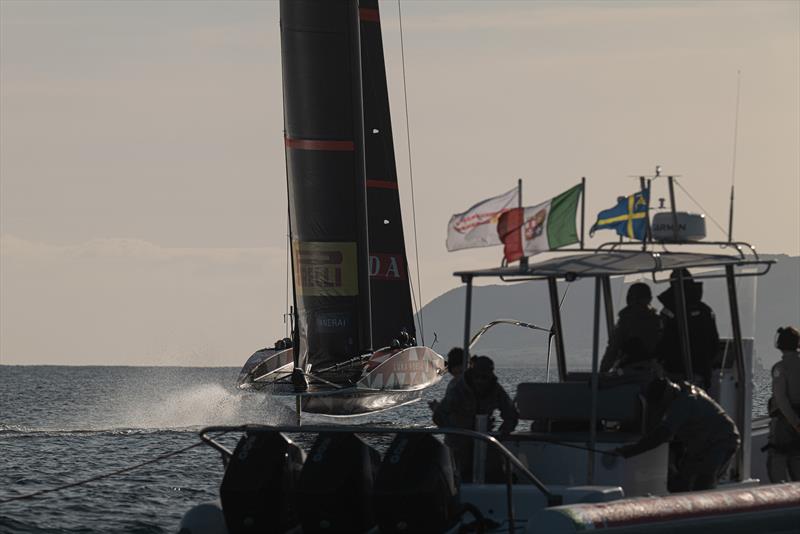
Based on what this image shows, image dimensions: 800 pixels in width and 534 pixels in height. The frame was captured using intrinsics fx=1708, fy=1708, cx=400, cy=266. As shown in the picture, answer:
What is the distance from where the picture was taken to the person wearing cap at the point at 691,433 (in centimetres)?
1448

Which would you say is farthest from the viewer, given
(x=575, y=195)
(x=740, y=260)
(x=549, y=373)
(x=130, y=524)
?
(x=130, y=524)

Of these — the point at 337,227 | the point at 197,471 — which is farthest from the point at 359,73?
the point at 197,471

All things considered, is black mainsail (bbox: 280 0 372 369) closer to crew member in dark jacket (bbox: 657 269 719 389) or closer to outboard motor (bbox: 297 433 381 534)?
crew member in dark jacket (bbox: 657 269 719 389)

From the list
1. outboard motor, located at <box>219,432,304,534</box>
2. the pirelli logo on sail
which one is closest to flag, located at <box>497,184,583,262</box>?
outboard motor, located at <box>219,432,304,534</box>

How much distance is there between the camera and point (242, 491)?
1414 cm

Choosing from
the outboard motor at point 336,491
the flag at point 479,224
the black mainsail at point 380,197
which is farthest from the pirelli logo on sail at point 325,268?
the outboard motor at point 336,491

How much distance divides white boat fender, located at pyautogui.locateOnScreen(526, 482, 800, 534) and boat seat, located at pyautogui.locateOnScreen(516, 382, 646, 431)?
106 cm

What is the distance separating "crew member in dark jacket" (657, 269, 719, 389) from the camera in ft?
52.5

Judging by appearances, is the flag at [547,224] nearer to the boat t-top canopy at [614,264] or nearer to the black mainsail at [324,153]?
the boat t-top canopy at [614,264]

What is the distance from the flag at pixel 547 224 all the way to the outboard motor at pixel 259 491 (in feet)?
8.95

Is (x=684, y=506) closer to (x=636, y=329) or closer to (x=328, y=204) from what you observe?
(x=636, y=329)

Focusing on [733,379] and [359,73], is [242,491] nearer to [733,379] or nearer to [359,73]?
[733,379]

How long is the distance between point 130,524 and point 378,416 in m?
36.2

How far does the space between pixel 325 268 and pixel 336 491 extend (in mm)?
24008
